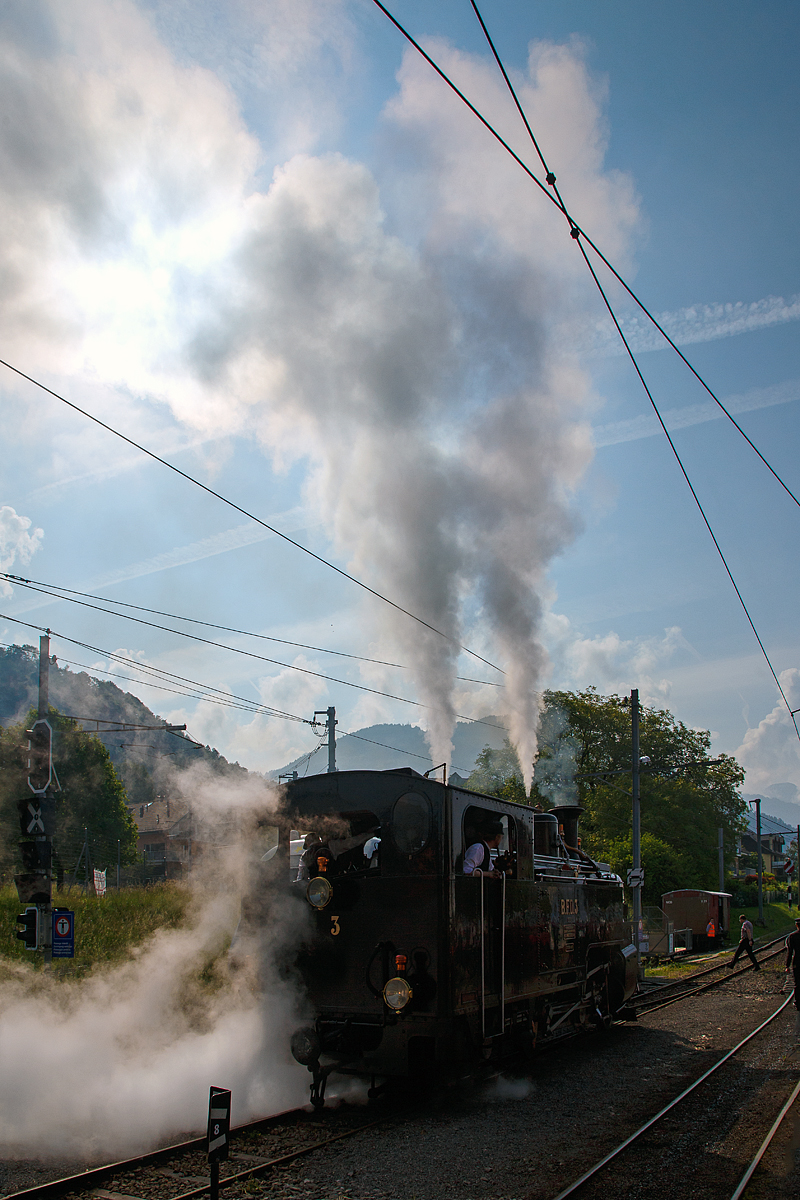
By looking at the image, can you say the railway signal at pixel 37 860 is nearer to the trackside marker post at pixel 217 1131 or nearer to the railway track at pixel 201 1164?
the railway track at pixel 201 1164

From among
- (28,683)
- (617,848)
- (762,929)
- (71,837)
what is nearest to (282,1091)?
(617,848)

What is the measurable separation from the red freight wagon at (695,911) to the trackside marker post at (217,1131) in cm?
3030

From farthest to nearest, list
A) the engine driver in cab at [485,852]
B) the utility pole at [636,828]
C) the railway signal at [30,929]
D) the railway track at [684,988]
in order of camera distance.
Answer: the utility pole at [636,828]
the railway track at [684,988]
the railway signal at [30,929]
the engine driver in cab at [485,852]

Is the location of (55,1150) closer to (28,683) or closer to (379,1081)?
(379,1081)

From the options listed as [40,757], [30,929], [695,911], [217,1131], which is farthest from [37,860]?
[695,911]

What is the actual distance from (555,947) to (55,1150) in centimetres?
595

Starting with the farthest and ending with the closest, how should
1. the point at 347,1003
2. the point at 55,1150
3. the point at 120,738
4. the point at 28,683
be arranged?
the point at 28,683 → the point at 120,738 → the point at 347,1003 → the point at 55,1150

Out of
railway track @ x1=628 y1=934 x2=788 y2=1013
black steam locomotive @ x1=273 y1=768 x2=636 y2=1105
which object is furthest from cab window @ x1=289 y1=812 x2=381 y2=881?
railway track @ x1=628 y1=934 x2=788 y2=1013

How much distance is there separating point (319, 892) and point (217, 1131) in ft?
10.7

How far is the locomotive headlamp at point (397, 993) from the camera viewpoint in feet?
24.8

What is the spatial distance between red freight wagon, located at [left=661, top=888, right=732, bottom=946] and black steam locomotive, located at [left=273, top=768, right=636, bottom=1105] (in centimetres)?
2560

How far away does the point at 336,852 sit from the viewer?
28.3 feet

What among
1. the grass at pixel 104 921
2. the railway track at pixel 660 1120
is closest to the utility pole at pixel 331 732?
the grass at pixel 104 921

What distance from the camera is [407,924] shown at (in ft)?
26.0
